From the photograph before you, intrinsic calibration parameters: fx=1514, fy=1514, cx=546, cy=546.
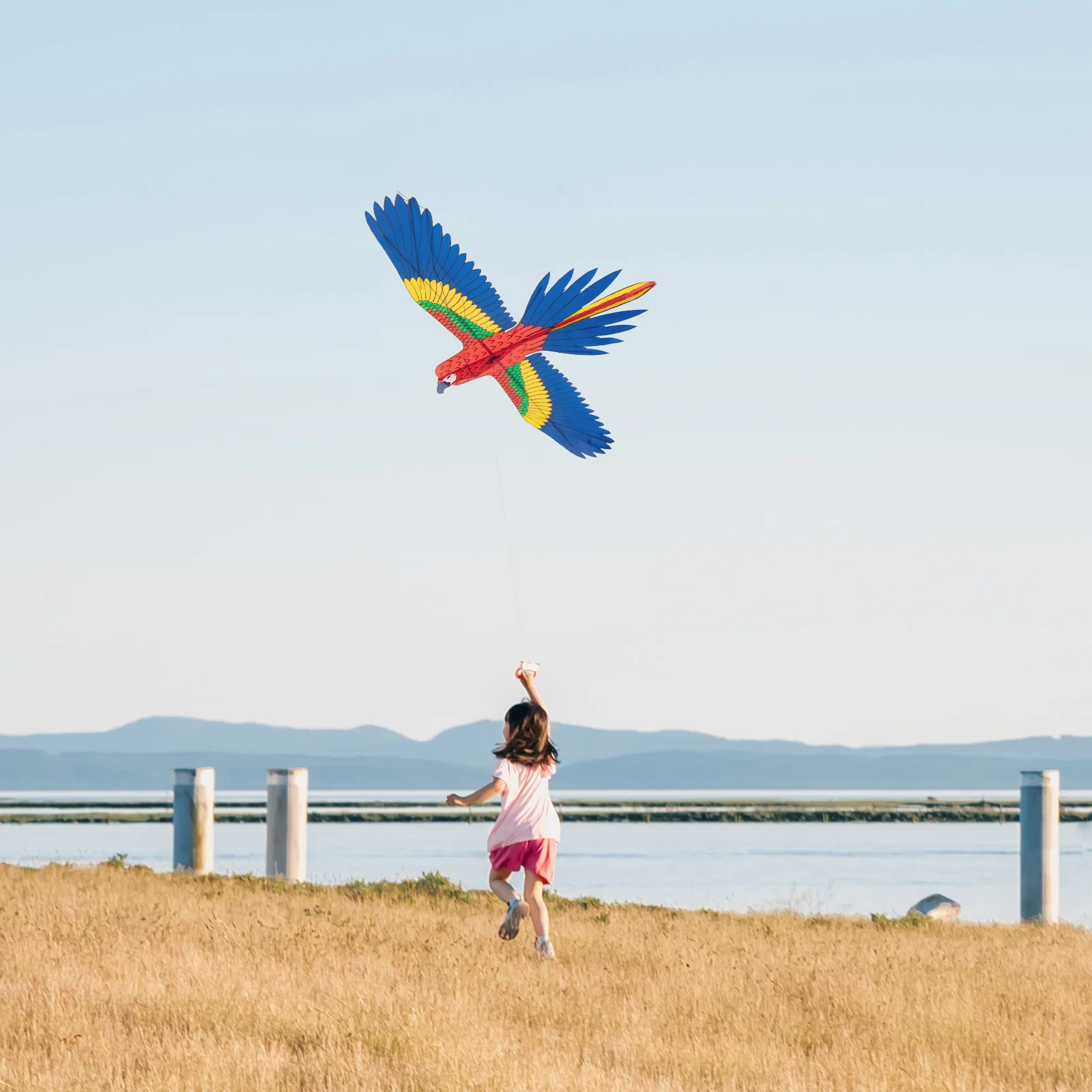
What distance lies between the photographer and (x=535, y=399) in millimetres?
12141

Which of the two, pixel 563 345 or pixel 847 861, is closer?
pixel 563 345

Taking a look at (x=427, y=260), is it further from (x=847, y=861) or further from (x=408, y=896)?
(x=847, y=861)

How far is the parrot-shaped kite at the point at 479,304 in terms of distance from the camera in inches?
408

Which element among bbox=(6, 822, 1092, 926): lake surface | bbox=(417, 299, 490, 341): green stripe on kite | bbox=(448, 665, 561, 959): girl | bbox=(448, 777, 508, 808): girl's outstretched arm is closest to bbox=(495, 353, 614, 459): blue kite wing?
bbox=(417, 299, 490, 341): green stripe on kite

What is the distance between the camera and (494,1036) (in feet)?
23.9

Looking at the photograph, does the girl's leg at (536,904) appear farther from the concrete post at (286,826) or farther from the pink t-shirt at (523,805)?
the concrete post at (286,826)

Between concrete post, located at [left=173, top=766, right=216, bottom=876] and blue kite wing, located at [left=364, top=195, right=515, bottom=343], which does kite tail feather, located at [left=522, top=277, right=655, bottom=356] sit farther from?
concrete post, located at [left=173, top=766, right=216, bottom=876]

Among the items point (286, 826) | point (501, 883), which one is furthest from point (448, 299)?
point (286, 826)

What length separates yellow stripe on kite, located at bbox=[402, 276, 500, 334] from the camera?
1101 centimetres

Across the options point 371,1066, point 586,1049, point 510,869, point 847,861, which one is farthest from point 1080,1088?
point 847,861

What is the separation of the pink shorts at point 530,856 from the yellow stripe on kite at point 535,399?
3.75 metres

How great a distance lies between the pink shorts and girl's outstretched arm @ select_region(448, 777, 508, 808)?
40 cm

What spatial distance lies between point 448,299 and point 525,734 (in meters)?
3.38

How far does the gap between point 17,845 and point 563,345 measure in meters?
30.1
